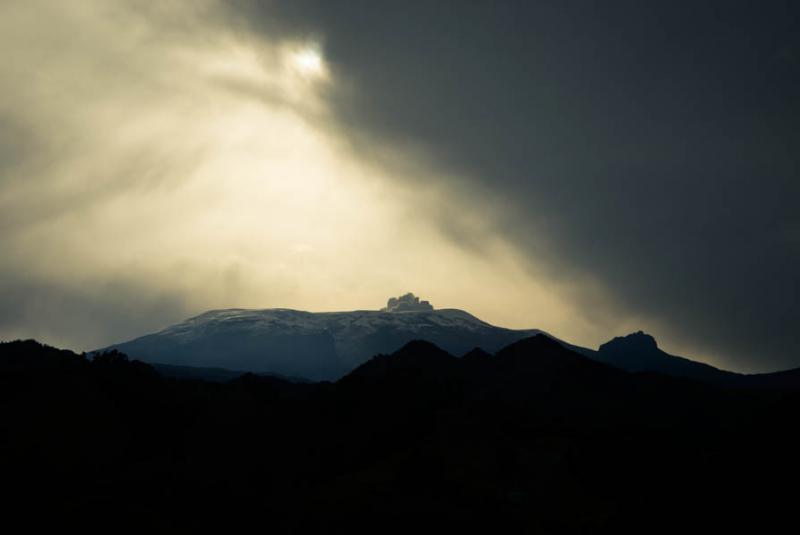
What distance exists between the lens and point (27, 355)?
10531 centimetres

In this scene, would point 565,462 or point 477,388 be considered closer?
point 565,462

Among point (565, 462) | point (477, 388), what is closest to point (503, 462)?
point (565, 462)

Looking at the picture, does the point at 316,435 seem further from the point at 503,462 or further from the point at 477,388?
the point at 477,388

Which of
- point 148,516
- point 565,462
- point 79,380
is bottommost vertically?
point 148,516

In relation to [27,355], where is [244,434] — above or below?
below

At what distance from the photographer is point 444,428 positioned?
2199 inches

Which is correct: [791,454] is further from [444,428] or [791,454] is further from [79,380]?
[79,380]

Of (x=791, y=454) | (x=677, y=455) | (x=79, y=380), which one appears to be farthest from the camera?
(x=79, y=380)

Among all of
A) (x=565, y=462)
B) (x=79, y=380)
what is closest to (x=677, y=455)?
(x=565, y=462)

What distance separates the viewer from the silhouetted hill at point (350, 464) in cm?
4012

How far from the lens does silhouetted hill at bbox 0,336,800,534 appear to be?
40125 mm

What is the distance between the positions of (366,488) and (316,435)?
95.5ft

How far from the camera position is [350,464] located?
198ft

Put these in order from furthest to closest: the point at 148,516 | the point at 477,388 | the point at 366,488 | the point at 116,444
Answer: the point at 477,388 < the point at 116,444 < the point at 366,488 < the point at 148,516
